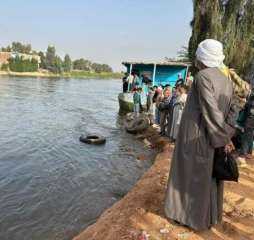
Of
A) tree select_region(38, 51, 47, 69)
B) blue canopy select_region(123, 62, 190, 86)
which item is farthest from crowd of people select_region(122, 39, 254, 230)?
tree select_region(38, 51, 47, 69)

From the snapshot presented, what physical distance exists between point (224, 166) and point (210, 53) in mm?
1232

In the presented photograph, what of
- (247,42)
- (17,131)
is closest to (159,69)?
(247,42)

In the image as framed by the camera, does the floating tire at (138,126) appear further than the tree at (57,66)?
No

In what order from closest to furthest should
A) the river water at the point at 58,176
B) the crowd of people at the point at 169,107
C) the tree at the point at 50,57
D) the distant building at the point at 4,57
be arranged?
the river water at the point at 58,176 < the crowd of people at the point at 169,107 < the distant building at the point at 4,57 < the tree at the point at 50,57

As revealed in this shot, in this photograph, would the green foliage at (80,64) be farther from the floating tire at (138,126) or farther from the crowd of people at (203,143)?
the crowd of people at (203,143)

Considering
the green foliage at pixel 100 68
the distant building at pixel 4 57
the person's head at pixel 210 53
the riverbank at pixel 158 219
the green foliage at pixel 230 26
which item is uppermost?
the green foliage at pixel 230 26

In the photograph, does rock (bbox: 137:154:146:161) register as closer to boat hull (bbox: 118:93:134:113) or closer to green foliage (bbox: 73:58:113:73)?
boat hull (bbox: 118:93:134:113)

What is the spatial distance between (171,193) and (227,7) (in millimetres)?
21454

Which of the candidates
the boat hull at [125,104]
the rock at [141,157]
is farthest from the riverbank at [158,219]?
the boat hull at [125,104]

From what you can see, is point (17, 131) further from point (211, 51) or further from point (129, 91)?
point (211, 51)

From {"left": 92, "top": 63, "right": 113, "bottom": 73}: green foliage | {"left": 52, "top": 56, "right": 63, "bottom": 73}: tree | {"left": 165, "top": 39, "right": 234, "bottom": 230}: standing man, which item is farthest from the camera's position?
{"left": 92, "top": 63, "right": 113, "bottom": 73}: green foliage

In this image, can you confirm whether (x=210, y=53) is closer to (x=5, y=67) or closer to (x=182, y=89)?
(x=182, y=89)

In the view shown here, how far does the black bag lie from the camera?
162 inches

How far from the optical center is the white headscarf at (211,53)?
4.14 metres
